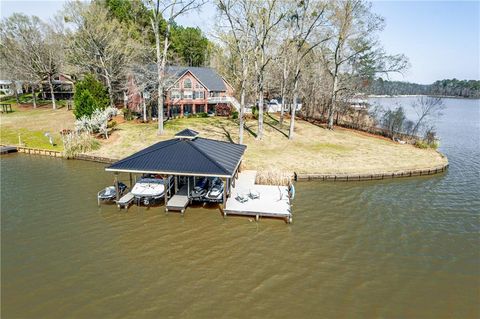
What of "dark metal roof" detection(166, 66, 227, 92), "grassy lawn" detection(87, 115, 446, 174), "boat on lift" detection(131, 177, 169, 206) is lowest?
"boat on lift" detection(131, 177, 169, 206)

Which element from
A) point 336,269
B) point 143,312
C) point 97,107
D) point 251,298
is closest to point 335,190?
point 336,269

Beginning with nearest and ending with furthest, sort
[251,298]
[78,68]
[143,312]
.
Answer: [143,312] < [251,298] < [78,68]

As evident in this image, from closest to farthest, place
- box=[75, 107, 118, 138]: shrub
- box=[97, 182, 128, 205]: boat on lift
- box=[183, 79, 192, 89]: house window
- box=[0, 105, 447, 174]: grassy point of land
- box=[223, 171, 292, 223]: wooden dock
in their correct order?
box=[223, 171, 292, 223]: wooden dock → box=[97, 182, 128, 205]: boat on lift → box=[0, 105, 447, 174]: grassy point of land → box=[75, 107, 118, 138]: shrub → box=[183, 79, 192, 89]: house window

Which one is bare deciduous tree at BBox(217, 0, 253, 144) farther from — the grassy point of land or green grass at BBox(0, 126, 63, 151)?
green grass at BBox(0, 126, 63, 151)

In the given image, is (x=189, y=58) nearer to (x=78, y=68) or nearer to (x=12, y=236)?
(x=78, y=68)

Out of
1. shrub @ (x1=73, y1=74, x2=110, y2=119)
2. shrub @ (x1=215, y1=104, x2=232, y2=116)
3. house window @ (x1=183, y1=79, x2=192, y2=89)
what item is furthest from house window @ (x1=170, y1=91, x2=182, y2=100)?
shrub @ (x1=73, y1=74, x2=110, y2=119)

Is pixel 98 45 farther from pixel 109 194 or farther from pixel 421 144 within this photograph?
pixel 421 144
